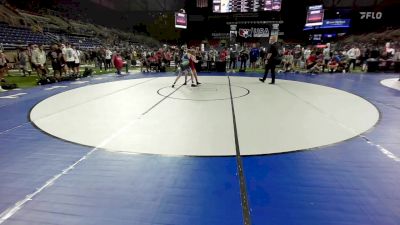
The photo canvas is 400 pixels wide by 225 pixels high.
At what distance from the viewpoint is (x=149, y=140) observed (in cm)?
437

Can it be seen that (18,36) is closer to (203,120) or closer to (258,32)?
(203,120)

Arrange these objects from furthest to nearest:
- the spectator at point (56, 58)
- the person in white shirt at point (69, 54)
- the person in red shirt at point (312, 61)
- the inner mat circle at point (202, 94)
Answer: the person in red shirt at point (312, 61), the person in white shirt at point (69, 54), the spectator at point (56, 58), the inner mat circle at point (202, 94)

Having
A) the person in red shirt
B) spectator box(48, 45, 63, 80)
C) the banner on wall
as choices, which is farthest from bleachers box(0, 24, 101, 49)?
the banner on wall

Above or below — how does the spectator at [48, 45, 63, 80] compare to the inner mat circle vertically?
above

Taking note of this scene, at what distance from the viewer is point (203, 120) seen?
5457 mm

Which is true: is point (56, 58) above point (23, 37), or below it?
below

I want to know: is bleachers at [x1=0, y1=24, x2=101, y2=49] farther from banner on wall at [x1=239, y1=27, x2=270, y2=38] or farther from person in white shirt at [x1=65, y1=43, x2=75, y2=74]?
banner on wall at [x1=239, y1=27, x2=270, y2=38]

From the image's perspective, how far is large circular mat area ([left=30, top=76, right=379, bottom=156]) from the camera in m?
4.19

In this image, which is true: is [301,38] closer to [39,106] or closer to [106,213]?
[39,106]

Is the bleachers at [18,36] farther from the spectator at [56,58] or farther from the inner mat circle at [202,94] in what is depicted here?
the inner mat circle at [202,94]

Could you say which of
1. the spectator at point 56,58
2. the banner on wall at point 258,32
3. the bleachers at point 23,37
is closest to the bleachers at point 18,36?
the bleachers at point 23,37

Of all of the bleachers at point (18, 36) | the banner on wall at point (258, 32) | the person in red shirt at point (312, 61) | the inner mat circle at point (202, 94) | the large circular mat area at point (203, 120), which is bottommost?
the large circular mat area at point (203, 120)

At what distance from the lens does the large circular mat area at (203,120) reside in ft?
13.7

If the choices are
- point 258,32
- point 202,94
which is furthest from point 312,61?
point 258,32
